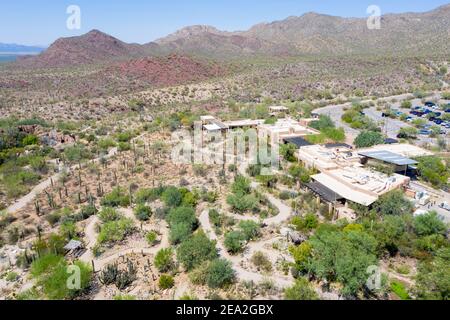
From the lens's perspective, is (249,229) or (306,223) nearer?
(249,229)

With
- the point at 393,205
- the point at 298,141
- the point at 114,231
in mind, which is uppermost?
the point at 298,141

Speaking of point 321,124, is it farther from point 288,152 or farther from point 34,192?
point 34,192

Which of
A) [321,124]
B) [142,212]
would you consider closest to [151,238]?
[142,212]

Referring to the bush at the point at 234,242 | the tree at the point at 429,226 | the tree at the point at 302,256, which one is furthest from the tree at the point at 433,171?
the bush at the point at 234,242

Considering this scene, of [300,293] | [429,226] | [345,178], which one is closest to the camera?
[300,293]

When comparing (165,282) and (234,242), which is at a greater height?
(234,242)
